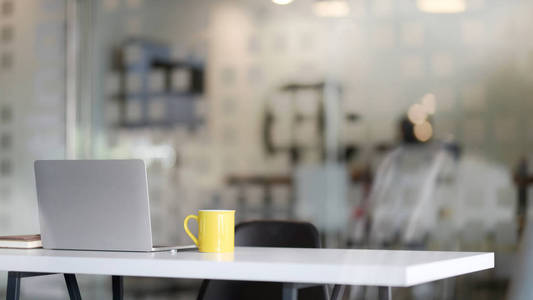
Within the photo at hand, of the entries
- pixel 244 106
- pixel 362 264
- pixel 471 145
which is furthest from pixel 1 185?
pixel 362 264

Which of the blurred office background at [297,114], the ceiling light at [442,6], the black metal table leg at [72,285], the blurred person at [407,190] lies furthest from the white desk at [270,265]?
the ceiling light at [442,6]

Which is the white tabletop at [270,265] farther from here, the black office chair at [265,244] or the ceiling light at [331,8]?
the ceiling light at [331,8]

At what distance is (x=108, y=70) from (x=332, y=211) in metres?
1.83

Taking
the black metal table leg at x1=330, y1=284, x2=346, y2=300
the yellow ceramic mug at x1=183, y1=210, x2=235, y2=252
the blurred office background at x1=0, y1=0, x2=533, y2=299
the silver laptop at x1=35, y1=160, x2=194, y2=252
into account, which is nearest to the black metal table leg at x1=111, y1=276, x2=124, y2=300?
the silver laptop at x1=35, y1=160, x2=194, y2=252

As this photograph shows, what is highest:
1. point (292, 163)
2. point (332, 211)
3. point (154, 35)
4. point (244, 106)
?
point (154, 35)

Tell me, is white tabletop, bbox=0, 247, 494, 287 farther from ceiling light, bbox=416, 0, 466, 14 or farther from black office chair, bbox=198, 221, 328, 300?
ceiling light, bbox=416, 0, 466, 14

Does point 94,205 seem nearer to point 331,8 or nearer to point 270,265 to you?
point 270,265

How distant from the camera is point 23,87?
527 cm

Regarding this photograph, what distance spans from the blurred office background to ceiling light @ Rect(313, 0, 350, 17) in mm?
12

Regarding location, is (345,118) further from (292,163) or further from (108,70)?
(108,70)

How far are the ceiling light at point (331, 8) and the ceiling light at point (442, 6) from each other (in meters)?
0.42

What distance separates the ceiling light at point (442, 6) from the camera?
432 cm

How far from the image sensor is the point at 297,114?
4.62 meters

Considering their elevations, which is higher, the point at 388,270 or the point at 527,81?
the point at 527,81
